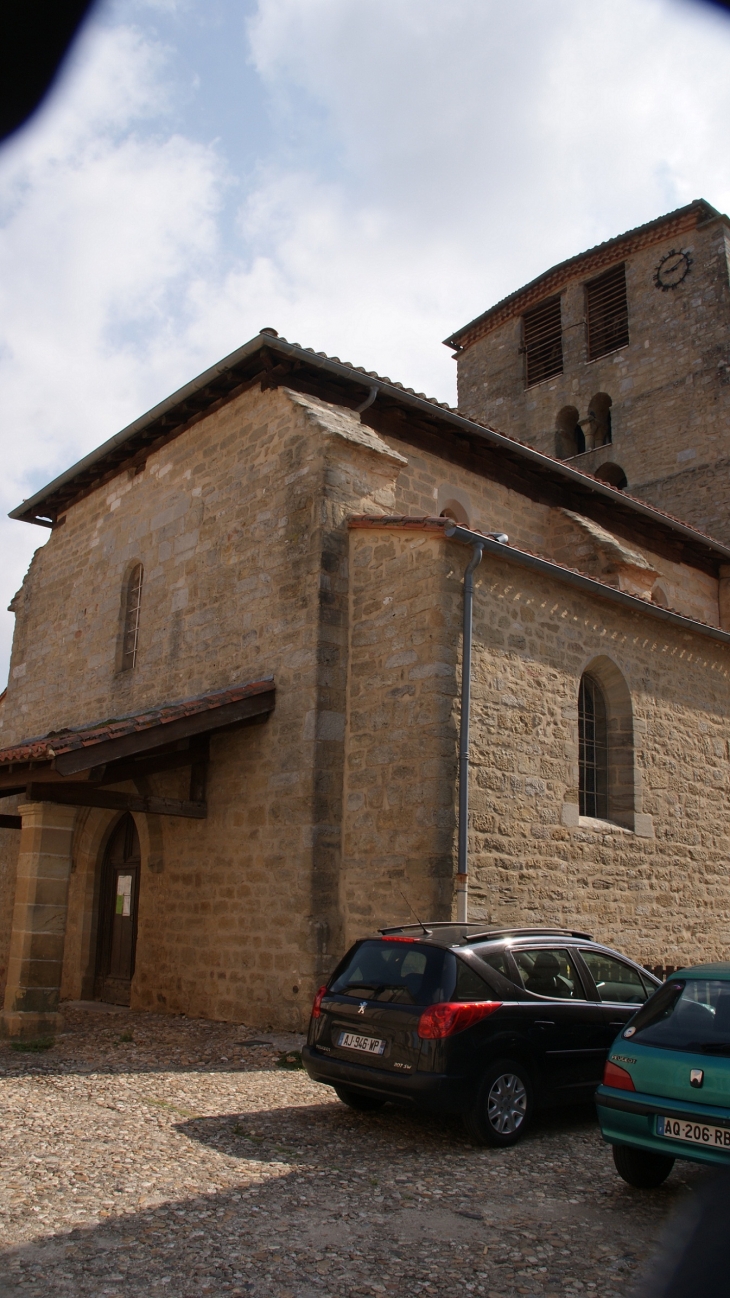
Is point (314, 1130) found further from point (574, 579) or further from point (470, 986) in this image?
point (574, 579)

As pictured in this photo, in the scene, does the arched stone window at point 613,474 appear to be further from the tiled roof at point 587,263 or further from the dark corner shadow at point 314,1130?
the dark corner shadow at point 314,1130

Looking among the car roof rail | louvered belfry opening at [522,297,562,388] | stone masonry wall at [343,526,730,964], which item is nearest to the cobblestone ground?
the car roof rail

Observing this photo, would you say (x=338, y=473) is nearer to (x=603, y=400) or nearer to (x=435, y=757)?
(x=435, y=757)

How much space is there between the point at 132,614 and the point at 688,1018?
34.3 ft

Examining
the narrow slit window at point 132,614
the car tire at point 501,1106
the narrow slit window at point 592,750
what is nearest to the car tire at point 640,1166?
the car tire at point 501,1106

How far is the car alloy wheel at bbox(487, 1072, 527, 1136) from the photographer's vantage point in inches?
208

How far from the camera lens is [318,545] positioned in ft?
32.2

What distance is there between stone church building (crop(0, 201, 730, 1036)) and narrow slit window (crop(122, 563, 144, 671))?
1.7 inches

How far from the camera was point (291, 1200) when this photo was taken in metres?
4.24

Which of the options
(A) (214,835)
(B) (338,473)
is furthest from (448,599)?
(A) (214,835)

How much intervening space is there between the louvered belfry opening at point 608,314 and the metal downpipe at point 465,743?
1502 cm

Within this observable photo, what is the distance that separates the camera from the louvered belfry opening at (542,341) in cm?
2297

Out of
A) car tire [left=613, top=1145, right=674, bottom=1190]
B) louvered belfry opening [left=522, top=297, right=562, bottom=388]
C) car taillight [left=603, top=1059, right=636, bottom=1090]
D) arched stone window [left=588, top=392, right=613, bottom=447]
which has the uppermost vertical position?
louvered belfry opening [left=522, top=297, right=562, bottom=388]

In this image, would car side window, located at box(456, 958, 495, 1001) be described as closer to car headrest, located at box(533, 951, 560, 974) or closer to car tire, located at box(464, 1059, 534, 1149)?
car tire, located at box(464, 1059, 534, 1149)
